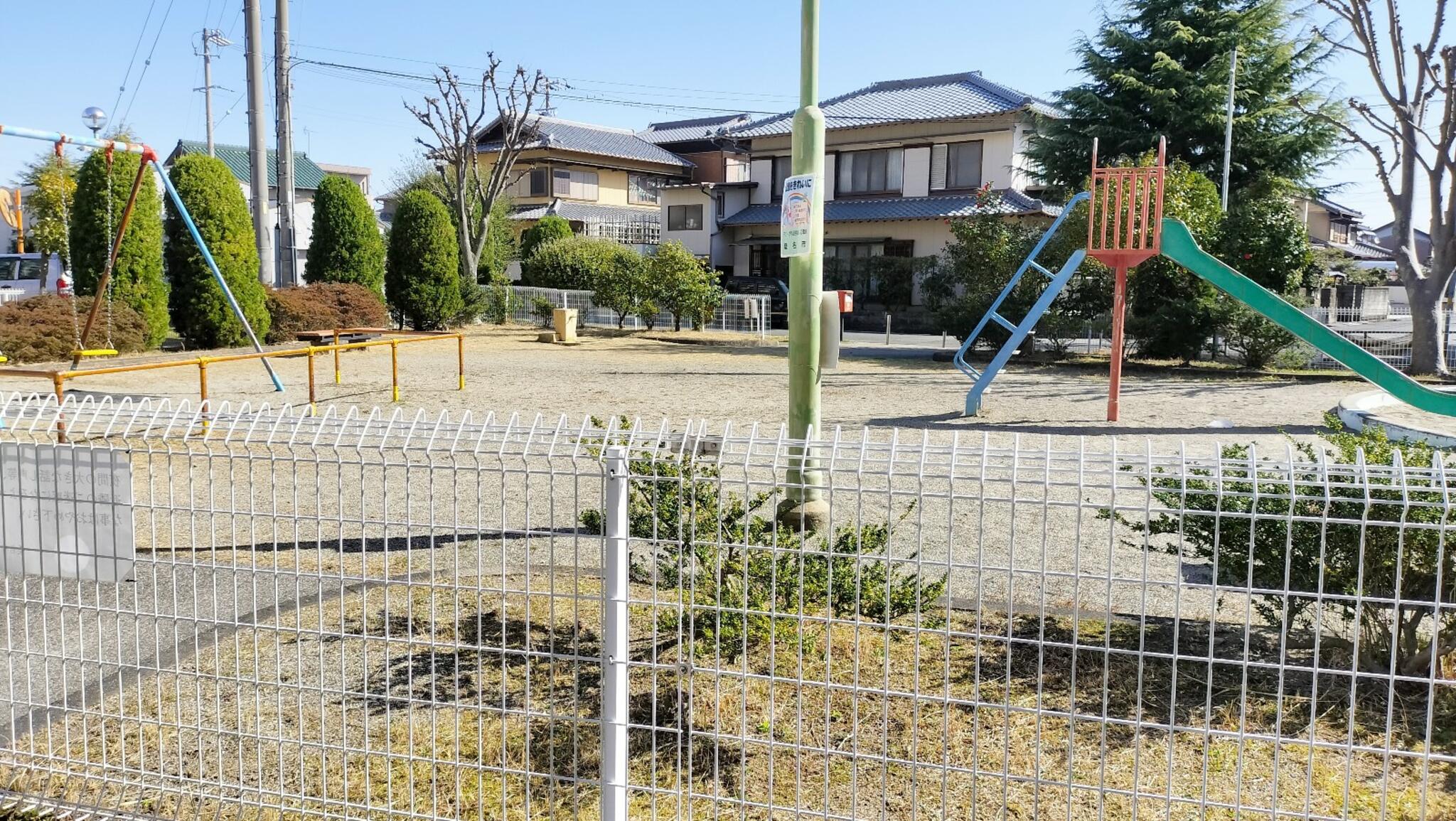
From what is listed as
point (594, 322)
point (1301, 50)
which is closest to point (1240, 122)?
Result: point (1301, 50)

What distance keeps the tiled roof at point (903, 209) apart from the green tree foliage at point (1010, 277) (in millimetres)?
7797

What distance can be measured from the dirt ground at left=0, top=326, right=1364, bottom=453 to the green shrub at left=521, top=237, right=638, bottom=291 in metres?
9.48

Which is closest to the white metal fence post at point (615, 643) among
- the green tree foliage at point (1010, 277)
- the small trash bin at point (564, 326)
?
the green tree foliage at point (1010, 277)

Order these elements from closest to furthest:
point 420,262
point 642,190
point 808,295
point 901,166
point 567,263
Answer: point 808,295 < point 420,262 < point 567,263 < point 901,166 < point 642,190

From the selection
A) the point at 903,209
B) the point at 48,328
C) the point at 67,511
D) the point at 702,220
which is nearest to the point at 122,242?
the point at 48,328

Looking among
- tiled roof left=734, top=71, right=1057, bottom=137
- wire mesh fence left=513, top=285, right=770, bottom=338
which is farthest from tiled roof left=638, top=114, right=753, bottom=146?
wire mesh fence left=513, top=285, right=770, bottom=338

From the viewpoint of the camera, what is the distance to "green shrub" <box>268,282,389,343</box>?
678 inches

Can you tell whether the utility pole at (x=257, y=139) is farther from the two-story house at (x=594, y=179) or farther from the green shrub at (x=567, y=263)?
the two-story house at (x=594, y=179)

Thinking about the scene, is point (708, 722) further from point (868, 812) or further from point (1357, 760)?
point (1357, 760)

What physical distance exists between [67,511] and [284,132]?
1956cm

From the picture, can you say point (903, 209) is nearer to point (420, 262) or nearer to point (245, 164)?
point (420, 262)

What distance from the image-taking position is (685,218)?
35.9 metres

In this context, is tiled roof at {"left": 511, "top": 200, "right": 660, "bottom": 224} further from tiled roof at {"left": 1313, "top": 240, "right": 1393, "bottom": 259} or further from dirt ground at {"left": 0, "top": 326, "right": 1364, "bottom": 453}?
tiled roof at {"left": 1313, "top": 240, "right": 1393, "bottom": 259}

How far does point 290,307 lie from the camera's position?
56.3 feet
